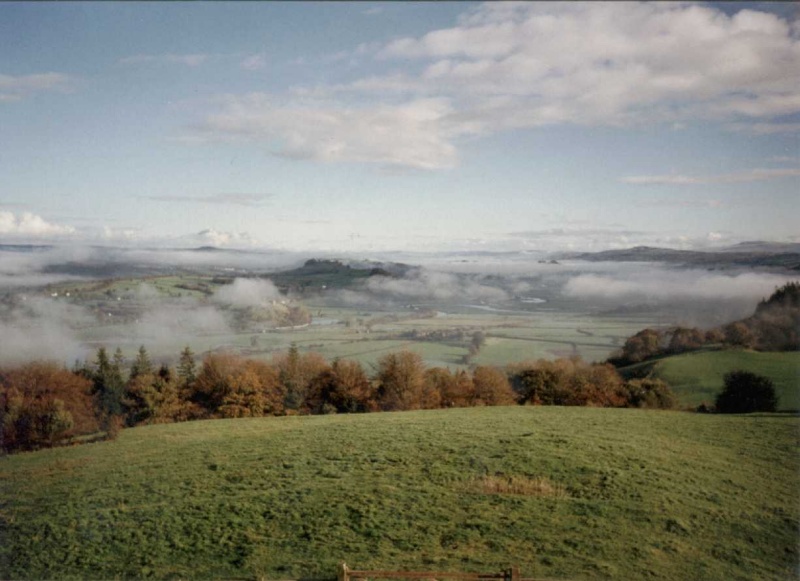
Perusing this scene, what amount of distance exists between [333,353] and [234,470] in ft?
170

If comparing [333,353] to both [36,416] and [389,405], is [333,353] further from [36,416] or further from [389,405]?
[36,416]

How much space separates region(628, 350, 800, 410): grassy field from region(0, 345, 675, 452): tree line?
6.05 meters

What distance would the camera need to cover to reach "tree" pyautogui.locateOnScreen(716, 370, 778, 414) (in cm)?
3759

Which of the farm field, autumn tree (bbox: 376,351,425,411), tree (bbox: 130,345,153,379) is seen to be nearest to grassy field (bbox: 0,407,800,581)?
autumn tree (bbox: 376,351,425,411)

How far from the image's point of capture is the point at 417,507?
12.8m

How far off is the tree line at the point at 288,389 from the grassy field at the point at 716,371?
605 cm

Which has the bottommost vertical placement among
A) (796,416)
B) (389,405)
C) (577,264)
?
(389,405)

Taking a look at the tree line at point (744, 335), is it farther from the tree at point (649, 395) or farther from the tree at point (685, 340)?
the tree at point (649, 395)

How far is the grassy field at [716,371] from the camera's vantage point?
4175 cm

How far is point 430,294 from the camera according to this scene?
317 ft

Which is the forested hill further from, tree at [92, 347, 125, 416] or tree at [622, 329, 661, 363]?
tree at [92, 347, 125, 416]

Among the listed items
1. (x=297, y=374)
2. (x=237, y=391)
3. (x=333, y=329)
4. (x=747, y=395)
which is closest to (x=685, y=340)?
(x=747, y=395)

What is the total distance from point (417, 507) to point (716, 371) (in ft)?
Result: 156

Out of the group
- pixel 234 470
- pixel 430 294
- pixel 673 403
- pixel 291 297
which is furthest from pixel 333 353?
pixel 234 470
